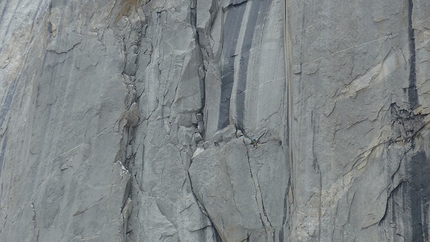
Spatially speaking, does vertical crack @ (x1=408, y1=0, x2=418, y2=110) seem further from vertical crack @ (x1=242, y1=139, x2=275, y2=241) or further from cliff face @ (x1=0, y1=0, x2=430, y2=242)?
vertical crack @ (x1=242, y1=139, x2=275, y2=241)

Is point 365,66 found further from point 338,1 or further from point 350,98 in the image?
point 338,1

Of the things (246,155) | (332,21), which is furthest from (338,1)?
(246,155)

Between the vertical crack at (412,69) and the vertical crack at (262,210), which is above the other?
the vertical crack at (412,69)

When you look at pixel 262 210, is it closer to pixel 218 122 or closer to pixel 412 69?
pixel 218 122

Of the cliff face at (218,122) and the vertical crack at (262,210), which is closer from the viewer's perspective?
the cliff face at (218,122)

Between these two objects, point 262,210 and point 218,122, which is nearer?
point 262,210

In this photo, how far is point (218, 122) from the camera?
10.2 m

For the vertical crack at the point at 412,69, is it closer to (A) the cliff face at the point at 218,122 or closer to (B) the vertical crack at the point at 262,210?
(A) the cliff face at the point at 218,122

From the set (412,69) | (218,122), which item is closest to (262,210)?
(218,122)

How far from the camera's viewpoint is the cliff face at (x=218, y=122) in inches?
341

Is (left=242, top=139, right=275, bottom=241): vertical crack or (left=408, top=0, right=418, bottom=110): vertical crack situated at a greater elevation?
(left=408, top=0, right=418, bottom=110): vertical crack

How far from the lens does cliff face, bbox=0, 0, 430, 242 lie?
28.4 feet

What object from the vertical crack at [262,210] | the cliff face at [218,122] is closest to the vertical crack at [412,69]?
the cliff face at [218,122]

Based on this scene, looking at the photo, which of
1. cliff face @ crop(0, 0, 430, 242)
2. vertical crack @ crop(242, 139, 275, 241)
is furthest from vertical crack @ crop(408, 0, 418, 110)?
vertical crack @ crop(242, 139, 275, 241)
